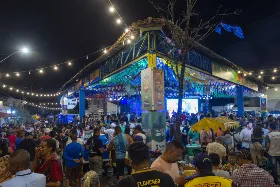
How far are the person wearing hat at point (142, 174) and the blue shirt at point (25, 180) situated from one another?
151 centimetres

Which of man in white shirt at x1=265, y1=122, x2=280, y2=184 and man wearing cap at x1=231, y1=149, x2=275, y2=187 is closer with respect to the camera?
man wearing cap at x1=231, y1=149, x2=275, y2=187

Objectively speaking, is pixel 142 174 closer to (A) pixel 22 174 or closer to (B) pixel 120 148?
(A) pixel 22 174

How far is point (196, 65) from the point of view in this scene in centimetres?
1555

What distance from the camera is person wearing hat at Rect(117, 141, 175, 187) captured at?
110 inches

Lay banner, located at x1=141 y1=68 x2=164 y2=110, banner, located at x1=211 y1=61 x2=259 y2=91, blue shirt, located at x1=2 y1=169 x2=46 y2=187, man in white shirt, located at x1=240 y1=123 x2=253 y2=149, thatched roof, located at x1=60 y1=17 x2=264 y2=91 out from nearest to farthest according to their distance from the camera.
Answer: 1. blue shirt, located at x1=2 y1=169 x2=46 y2=187
2. banner, located at x1=141 y1=68 x2=164 y2=110
3. thatched roof, located at x1=60 y1=17 x2=264 y2=91
4. man in white shirt, located at x1=240 y1=123 x2=253 y2=149
5. banner, located at x1=211 y1=61 x2=259 y2=91

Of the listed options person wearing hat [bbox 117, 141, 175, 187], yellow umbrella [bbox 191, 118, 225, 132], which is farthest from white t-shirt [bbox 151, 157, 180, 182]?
yellow umbrella [bbox 191, 118, 225, 132]

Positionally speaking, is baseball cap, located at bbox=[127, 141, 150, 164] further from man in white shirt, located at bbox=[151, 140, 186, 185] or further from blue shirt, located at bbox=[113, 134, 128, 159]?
blue shirt, located at bbox=[113, 134, 128, 159]

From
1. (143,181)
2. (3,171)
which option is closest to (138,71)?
(3,171)

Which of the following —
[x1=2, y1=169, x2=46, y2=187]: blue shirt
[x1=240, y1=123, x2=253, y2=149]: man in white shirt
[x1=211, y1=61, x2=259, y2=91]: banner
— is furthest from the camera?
[x1=211, y1=61, x2=259, y2=91]: banner

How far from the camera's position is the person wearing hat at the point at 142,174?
2791 millimetres

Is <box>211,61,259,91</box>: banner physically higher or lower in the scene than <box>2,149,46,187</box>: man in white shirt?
higher

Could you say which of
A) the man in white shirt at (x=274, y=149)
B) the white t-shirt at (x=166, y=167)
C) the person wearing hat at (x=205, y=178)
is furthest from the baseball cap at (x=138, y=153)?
the man in white shirt at (x=274, y=149)

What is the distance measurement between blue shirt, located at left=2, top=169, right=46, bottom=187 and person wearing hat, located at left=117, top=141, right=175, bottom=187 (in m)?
1.51

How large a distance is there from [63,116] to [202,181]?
3311cm
